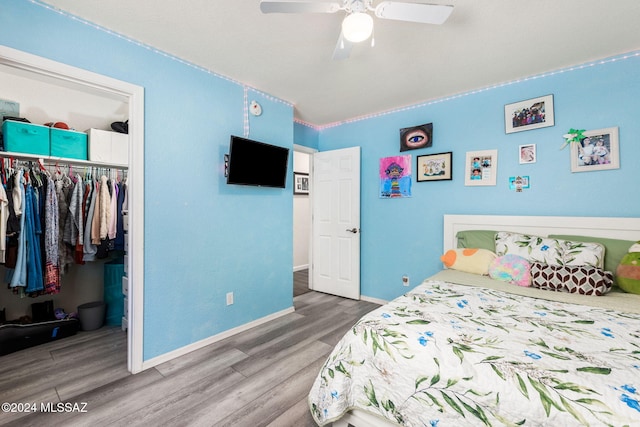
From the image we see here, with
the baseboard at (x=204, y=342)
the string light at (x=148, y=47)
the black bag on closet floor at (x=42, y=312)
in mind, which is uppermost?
the string light at (x=148, y=47)

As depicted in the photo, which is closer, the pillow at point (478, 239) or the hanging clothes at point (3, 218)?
the hanging clothes at point (3, 218)

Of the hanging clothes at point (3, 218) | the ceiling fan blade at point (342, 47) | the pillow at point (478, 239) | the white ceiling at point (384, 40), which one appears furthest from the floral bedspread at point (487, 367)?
the hanging clothes at point (3, 218)

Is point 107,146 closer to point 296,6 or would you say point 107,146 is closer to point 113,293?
point 113,293

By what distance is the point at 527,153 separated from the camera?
8.57 feet

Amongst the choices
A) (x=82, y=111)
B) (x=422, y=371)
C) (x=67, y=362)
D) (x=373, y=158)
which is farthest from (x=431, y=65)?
(x=67, y=362)

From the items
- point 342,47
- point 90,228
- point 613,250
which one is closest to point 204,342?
point 90,228

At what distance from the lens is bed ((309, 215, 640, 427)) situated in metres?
0.91

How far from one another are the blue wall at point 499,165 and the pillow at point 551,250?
42 cm

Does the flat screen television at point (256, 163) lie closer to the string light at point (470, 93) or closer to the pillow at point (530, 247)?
the string light at point (470, 93)

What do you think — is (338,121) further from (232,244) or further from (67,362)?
(67,362)

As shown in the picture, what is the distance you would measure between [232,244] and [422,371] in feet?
6.72

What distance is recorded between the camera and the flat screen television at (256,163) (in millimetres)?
2551

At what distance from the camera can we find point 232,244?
2691 mm

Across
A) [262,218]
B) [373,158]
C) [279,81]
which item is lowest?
[262,218]
